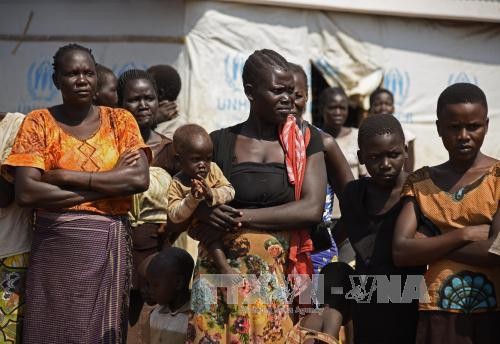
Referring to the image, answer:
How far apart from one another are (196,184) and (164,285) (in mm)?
1104

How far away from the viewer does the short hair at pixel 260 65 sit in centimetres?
465

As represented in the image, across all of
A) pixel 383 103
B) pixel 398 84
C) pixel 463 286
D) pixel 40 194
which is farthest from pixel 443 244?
pixel 398 84

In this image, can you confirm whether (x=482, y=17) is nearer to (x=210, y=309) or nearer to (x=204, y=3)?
(x=204, y=3)

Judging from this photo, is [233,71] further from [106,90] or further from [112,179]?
[112,179]

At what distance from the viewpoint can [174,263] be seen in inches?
207

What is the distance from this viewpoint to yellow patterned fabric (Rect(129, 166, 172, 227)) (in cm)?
557

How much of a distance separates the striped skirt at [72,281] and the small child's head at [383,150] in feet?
4.55

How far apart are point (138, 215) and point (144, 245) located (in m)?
0.19

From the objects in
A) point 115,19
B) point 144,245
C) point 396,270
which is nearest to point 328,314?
point 396,270

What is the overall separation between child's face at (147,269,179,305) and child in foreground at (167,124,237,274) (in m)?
0.70

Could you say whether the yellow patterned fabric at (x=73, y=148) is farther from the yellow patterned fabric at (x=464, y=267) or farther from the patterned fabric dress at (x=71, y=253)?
the yellow patterned fabric at (x=464, y=267)

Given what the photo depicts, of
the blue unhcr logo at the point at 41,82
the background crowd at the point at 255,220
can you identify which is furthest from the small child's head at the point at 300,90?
the blue unhcr logo at the point at 41,82

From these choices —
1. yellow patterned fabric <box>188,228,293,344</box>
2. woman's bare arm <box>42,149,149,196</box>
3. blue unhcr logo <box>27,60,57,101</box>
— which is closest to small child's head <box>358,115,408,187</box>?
yellow patterned fabric <box>188,228,293,344</box>

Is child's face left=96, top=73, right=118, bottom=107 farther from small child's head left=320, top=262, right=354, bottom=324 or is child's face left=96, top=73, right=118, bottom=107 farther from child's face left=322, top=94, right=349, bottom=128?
child's face left=322, top=94, right=349, bottom=128
